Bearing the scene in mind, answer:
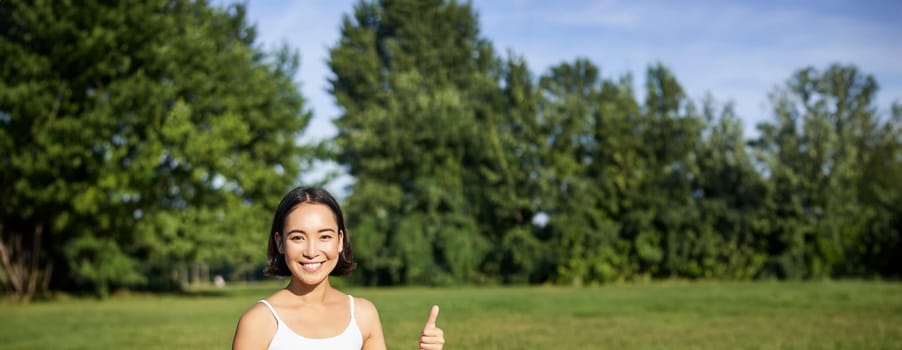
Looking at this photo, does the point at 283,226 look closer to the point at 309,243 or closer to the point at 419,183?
the point at 309,243

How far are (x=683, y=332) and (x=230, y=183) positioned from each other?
86.2 ft

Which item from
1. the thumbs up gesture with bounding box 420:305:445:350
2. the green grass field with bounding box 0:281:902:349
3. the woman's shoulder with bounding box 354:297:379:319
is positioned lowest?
the green grass field with bounding box 0:281:902:349

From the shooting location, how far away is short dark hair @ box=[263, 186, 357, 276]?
3.06 metres

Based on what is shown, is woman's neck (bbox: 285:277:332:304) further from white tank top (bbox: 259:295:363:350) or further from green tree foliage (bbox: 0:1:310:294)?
green tree foliage (bbox: 0:1:310:294)

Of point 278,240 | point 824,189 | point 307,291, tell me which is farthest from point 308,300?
point 824,189

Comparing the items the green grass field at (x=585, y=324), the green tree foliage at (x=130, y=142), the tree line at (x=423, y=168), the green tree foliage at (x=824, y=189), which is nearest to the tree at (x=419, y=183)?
the tree line at (x=423, y=168)

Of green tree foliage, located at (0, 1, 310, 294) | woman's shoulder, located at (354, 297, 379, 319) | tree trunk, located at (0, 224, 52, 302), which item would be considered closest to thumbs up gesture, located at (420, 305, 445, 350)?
woman's shoulder, located at (354, 297, 379, 319)

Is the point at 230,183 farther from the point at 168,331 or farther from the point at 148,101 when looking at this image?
the point at 168,331

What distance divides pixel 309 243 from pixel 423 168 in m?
47.2

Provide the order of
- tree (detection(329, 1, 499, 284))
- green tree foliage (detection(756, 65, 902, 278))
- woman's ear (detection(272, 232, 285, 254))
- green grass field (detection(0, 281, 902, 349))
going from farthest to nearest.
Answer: tree (detection(329, 1, 499, 284)) < green tree foliage (detection(756, 65, 902, 278)) < green grass field (detection(0, 281, 902, 349)) < woman's ear (detection(272, 232, 285, 254))

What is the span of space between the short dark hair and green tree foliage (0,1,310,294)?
97.0 feet

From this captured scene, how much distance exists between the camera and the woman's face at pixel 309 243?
305 cm

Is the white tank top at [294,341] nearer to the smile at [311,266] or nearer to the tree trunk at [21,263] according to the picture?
the smile at [311,266]

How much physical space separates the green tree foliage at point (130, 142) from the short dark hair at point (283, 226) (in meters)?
29.6
